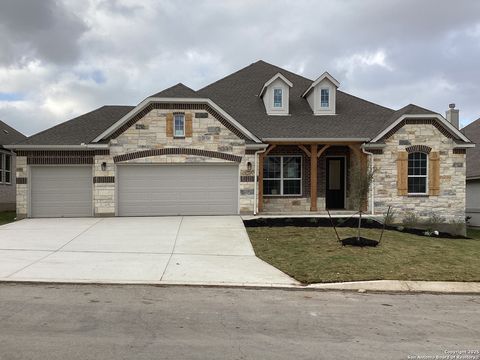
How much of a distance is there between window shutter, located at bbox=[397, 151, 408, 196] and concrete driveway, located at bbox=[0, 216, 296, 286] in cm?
722

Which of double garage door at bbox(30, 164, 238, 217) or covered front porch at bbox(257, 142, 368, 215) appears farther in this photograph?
covered front porch at bbox(257, 142, 368, 215)

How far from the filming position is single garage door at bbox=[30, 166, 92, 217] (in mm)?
18312

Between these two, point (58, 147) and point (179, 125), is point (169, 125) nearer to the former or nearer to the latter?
point (179, 125)

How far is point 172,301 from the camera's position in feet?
24.6

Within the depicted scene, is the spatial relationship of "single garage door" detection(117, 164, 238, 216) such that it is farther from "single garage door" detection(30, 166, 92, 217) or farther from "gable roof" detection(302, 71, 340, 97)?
"gable roof" detection(302, 71, 340, 97)

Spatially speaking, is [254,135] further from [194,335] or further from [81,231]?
[194,335]

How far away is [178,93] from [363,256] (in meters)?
10.7

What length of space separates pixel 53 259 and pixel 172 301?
465 centimetres

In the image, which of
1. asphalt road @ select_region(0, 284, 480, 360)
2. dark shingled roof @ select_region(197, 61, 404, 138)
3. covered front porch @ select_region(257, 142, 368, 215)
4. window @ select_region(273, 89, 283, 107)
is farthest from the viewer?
window @ select_region(273, 89, 283, 107)

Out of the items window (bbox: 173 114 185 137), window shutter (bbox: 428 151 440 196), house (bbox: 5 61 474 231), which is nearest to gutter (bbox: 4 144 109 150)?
house (bbox: 5 61 474 231)

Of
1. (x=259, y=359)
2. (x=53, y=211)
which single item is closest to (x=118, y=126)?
(x=53, y=211)

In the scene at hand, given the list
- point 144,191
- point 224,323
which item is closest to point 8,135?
point 144,191

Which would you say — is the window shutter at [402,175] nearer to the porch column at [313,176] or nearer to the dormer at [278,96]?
the porch column at [313,176]

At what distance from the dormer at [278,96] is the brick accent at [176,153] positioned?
3950mm
